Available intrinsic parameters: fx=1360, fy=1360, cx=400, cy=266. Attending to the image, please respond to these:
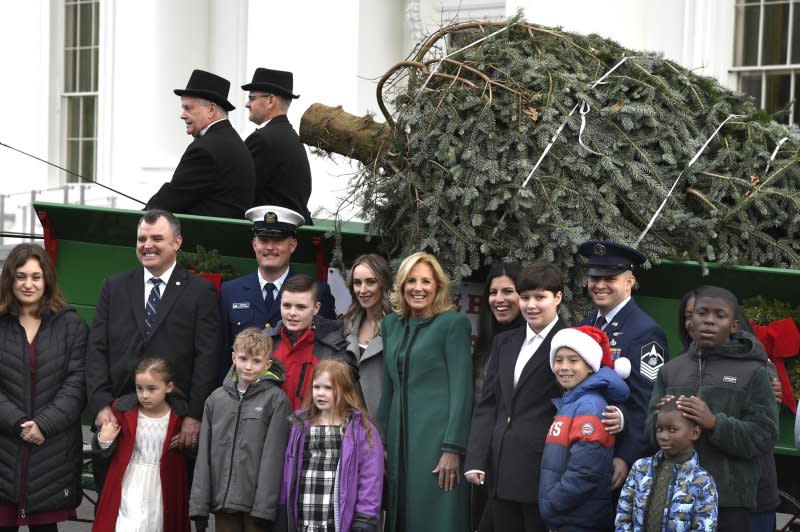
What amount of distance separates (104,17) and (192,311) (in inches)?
457

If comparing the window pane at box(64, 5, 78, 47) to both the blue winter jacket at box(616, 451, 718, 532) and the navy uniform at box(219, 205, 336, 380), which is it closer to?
the navy uniform at box(219, 205, 336, 380)

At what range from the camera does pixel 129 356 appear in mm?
7113

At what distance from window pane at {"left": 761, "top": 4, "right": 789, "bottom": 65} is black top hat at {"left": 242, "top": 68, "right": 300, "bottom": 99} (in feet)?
19.0

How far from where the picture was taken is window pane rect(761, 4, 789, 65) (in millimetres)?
12828

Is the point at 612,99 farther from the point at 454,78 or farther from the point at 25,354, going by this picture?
the point at 25,354

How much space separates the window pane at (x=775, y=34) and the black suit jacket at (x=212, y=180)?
21.6 feet

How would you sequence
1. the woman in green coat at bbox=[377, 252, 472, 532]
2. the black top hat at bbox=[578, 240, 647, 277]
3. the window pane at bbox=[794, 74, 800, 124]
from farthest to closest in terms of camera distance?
the window pane at bbox=[794, 74, 800, 124]
the woman in green coat at bbox=[377, 252, 472, 532]
the black top hat at bbox=[578, 240, 647, 277]

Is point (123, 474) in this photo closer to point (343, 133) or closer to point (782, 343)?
point (343, 133)

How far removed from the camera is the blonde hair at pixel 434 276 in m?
6.61

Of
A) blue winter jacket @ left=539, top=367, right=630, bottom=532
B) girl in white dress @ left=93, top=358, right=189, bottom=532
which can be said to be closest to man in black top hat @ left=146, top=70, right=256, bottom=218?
girl in white dress @ left=93, top=358, right=189, bottom=532

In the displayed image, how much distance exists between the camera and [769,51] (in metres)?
12.9

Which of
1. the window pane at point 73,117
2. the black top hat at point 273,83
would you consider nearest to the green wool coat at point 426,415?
the black top hat at point 273,83

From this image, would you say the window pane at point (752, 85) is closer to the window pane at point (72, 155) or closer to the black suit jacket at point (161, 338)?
the black suit jacket at point (161, 338)

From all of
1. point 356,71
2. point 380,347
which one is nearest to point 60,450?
point 380,347
